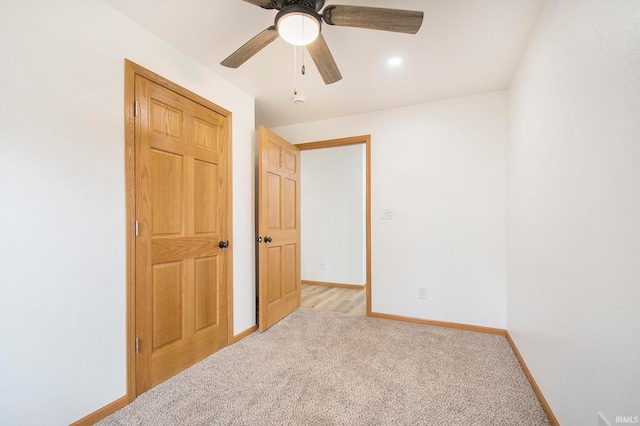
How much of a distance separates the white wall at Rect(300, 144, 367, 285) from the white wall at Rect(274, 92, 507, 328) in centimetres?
146

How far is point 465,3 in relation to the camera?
153 cm

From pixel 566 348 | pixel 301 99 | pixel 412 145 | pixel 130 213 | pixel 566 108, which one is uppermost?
pixel 301 99

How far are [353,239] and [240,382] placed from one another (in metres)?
3.05

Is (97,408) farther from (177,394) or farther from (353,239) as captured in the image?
(353,239)

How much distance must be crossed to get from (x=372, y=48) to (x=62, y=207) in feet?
7.00

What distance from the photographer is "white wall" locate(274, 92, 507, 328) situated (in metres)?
2.65

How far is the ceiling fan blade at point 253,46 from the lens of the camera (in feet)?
4.68

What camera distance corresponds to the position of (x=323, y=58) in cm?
159

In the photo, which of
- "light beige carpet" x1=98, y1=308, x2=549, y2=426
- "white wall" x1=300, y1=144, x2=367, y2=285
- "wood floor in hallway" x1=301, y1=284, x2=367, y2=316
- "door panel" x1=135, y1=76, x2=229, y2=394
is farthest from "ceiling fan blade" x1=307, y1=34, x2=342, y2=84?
"white wall" x1=300, y1=144, x2=367, y2=285

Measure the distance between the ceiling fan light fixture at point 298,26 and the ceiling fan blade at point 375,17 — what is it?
0.25 ft

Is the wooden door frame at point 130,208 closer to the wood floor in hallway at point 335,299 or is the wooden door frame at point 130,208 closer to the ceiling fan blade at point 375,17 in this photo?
the ceiling fan blade at point 375,17

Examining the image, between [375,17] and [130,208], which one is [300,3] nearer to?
[375,17]

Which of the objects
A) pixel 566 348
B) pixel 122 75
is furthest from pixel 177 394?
pixel 566 348

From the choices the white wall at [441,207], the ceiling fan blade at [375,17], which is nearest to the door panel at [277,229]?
the white wall at [441,207]
